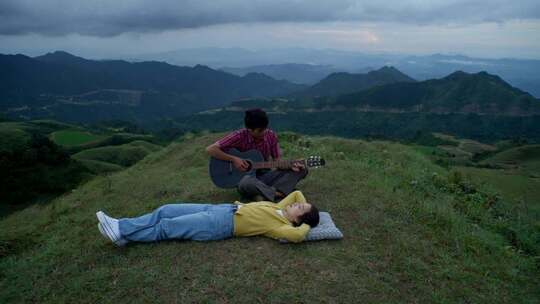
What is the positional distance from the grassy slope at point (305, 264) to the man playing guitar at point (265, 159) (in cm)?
82

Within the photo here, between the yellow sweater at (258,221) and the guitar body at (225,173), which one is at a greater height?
the guitar body at (225,173)

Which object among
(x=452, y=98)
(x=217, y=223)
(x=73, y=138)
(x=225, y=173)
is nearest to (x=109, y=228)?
(x=217, y=223)

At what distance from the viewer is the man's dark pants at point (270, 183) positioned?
6402mm

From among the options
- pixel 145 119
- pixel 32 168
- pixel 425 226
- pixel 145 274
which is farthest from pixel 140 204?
pixel 145 119

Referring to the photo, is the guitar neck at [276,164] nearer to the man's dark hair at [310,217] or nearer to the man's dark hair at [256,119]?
the man's dark hair at [256,119]

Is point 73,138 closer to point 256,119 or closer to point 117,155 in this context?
point 117,155

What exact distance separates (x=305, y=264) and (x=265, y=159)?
8.08 feet

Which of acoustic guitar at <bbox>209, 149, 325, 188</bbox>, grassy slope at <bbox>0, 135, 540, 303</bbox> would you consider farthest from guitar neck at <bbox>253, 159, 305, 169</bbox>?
grassy slope at <bbox>0, 135, 540, 303</bbox>

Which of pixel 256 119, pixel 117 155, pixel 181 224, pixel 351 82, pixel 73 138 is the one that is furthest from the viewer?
pixel 351 82

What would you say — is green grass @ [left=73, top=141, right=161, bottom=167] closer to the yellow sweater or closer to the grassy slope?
the grassy slope

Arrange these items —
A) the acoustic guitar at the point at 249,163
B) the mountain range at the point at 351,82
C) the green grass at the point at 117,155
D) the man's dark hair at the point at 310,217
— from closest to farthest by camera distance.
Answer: the man's dark hair at the point at 310,217 → the acoustic guitar at the point at 249,163 → the green grass at the point at 117,155 → the mountain range at the point at 351,82

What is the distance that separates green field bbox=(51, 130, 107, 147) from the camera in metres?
64.2

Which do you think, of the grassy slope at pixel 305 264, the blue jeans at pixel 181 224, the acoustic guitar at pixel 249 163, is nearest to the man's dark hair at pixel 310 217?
the grassy slope at pixel 305 264

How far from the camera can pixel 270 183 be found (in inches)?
266
